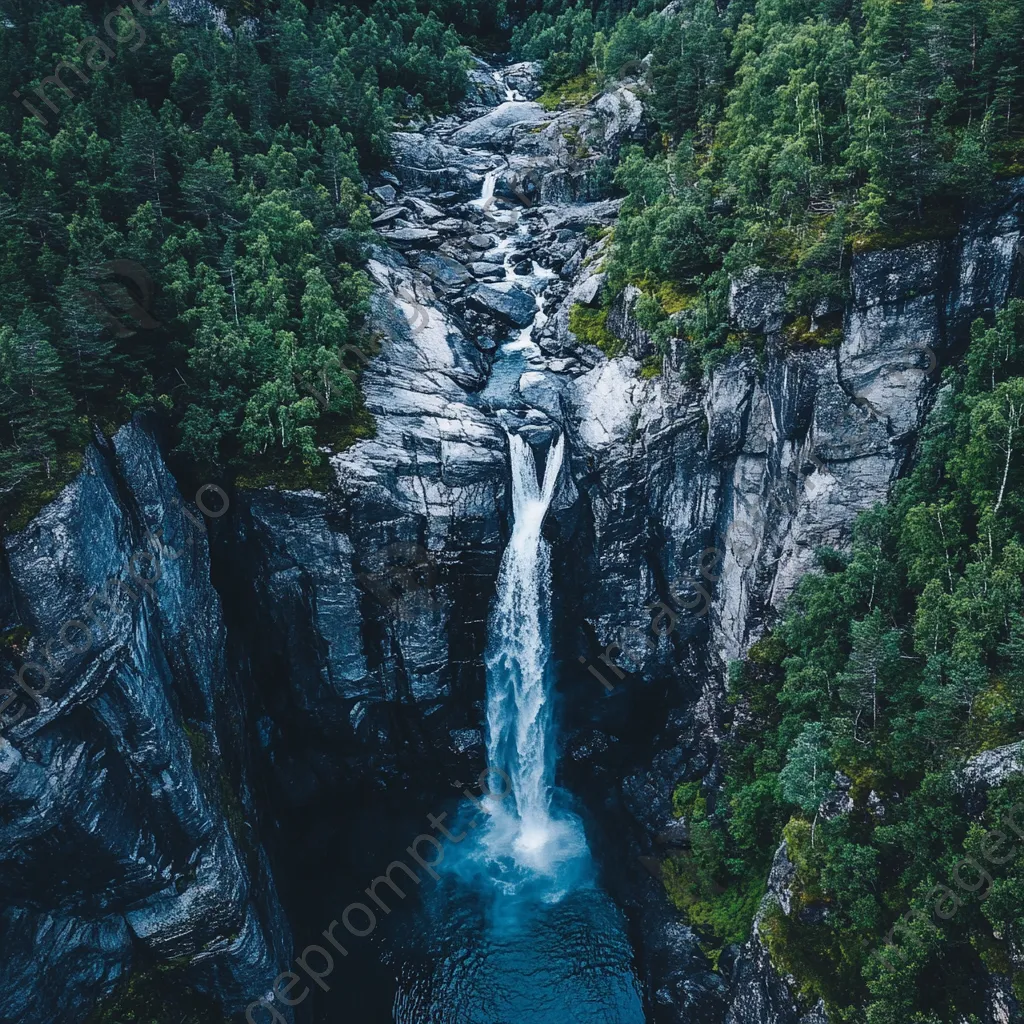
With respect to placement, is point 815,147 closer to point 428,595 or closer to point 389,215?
point 389,215

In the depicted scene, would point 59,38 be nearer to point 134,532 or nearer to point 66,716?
point 134,532

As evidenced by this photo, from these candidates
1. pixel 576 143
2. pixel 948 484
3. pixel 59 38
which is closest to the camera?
pixel 948 484

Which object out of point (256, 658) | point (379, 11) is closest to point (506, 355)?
point (256, 658)

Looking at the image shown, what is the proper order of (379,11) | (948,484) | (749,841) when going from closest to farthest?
(948,484) → (749,841) → (379,11)

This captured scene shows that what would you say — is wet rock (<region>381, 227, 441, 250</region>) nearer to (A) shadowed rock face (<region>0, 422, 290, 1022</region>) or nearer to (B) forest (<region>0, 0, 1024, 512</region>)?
(B) forest (<region>0, 0, 1024, 512</region>)

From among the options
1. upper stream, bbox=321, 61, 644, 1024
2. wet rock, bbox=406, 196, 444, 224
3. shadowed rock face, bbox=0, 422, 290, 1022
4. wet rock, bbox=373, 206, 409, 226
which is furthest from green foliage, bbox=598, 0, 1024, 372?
shadowed rock face, bbox=0, 422, 290, 1022

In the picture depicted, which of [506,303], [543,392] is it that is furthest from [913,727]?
[506,303]

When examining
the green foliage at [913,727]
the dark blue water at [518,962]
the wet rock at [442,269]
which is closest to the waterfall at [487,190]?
the wet rock at [442,269]
